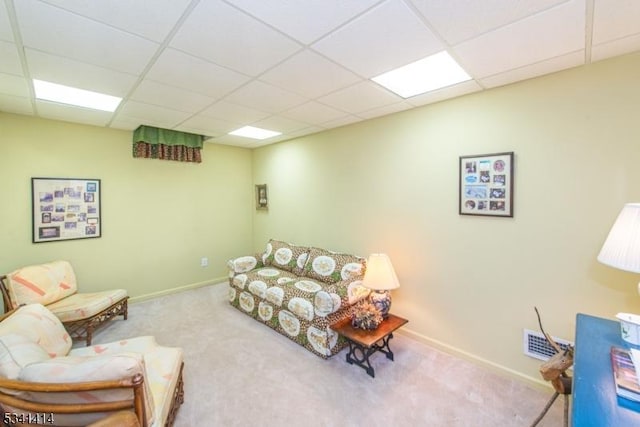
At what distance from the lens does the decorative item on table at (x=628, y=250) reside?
1.25 metres

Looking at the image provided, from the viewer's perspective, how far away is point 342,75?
→ 6.80 ft

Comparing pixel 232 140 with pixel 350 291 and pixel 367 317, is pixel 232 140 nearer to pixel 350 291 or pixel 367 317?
pixel 350 291

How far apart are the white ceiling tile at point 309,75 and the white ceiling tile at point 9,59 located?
4.87ft

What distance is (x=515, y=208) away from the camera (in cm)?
225

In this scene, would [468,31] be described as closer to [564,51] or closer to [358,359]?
[564,51]

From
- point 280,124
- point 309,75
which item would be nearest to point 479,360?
Result: point 309,75

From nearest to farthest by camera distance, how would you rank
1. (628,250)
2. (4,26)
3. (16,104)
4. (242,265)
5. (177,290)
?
(628,250) < (4,26) < (16,104) < (242,265) < (177,290)

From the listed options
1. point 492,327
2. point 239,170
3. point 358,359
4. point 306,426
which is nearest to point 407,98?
point 492,327

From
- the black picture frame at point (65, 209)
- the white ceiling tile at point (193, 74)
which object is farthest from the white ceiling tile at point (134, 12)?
the black picture frame at point (65, 209)

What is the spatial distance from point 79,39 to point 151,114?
59.7 inches

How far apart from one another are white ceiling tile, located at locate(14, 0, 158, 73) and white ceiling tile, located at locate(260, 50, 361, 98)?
0.80 m

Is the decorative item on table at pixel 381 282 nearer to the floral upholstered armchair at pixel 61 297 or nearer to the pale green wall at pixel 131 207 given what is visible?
the floral upholstered armchair at pixel 61 297

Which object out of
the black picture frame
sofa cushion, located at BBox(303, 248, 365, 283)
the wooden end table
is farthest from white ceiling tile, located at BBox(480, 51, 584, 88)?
the black picture frame

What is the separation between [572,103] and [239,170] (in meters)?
4.40
